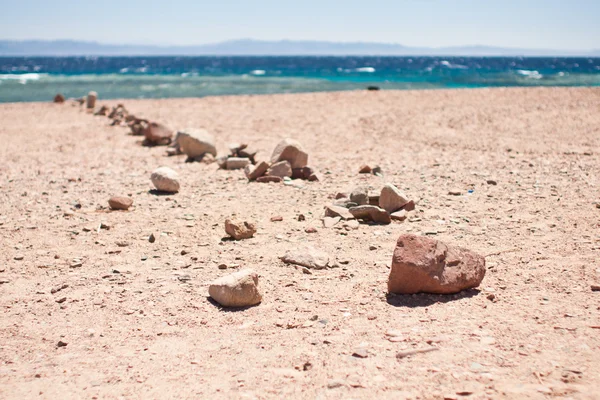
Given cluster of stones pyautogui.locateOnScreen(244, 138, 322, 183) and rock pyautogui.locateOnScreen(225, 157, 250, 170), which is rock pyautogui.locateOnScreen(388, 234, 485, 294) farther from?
rock pyautogui.locateOnScreen(225, 157, 250, 170)

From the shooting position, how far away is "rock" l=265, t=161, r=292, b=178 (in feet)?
26.2

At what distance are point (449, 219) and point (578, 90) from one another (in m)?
15.8

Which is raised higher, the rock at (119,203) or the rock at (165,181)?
the rock at (165,181)

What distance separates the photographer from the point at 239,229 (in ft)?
18.1

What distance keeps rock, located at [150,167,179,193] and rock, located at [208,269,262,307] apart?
348cm

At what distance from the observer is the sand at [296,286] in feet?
10.3

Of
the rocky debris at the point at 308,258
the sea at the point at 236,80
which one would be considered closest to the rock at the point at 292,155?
the rocky debris at the point at 308,258

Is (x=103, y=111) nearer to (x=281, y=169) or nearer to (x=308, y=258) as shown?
(x=281, y=169)

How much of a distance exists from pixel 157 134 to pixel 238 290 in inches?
319

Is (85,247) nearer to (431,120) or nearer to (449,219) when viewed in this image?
(449,219)

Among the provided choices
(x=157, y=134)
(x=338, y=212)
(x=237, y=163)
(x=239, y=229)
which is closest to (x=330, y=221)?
(x=338, y=212)

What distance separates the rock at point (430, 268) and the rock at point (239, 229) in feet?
5.97

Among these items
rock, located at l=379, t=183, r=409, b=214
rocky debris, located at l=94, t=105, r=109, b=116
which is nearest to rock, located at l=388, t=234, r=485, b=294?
rock, located at l=379, t=183, r=409, b=214

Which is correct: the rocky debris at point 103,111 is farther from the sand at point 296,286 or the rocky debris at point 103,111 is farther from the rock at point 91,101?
the sand at point 296,286
